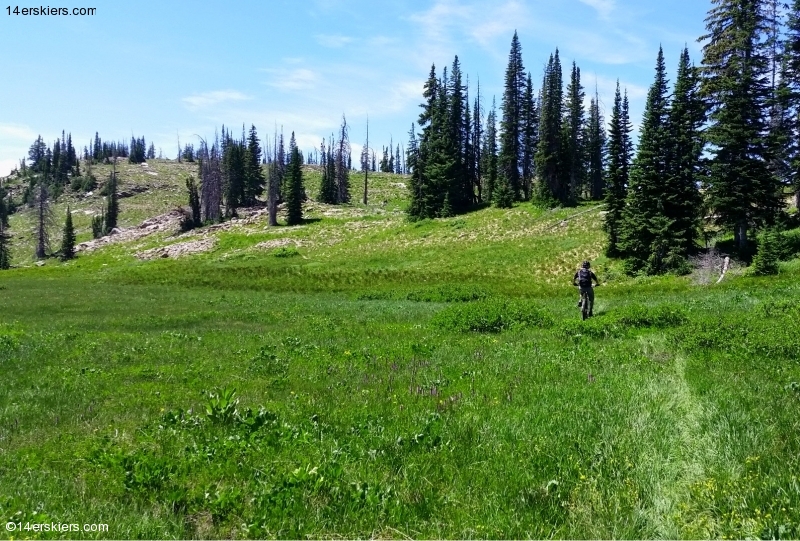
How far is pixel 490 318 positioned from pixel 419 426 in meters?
11.3

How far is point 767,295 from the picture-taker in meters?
21.3

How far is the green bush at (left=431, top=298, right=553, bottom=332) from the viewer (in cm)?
1775

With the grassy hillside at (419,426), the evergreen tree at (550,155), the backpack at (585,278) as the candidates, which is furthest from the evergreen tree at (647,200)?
the evergreen tree at (550,155)

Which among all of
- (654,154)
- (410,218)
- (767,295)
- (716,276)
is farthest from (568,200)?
(767,295)

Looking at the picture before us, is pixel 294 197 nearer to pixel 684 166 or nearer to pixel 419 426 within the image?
pixel 684 166

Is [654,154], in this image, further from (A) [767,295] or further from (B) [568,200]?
(B) [568,200]

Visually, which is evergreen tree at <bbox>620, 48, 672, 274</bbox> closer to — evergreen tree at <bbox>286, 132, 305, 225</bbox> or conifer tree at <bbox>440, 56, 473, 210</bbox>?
conifer tree at <bbox>440, 56, 473, 210</bbox>

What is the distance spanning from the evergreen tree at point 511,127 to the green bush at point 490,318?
56.1 metres

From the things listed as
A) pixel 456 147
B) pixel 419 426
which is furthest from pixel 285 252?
pixel 419 426

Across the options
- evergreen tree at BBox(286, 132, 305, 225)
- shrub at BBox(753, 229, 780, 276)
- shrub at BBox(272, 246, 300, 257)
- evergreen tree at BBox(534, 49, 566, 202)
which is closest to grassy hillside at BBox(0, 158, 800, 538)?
shrub at BBox(753, 229, 780, 276)

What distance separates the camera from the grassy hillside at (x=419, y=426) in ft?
16.1

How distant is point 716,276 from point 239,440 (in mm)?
35209

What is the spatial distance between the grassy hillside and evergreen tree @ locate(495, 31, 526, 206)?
56581 millimetres

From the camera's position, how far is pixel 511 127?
78.2 metres
